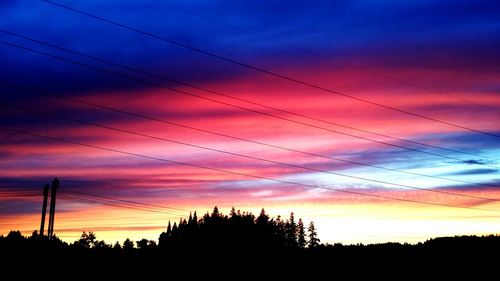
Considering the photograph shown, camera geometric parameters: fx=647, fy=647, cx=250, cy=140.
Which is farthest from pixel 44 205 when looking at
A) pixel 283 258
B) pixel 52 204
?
pixel 283 258

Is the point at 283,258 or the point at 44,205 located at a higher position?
the point at 44,205

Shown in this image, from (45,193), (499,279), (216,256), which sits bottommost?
(499,279)

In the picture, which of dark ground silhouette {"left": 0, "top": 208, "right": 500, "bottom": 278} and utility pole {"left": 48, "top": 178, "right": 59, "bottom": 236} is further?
utility pole {"left": 48, "top": 178, "right": 59, "bottom": 236}

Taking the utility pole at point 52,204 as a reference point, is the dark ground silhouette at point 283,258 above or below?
below

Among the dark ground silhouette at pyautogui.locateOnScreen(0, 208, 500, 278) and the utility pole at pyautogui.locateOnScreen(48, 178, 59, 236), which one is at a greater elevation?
the utility pole at pyautogui.locateOnScreen(48, 178, 59, 236)

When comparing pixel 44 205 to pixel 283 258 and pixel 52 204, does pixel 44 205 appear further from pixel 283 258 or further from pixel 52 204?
pixel 283 258

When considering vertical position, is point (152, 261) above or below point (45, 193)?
below

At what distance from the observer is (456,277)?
44.1m

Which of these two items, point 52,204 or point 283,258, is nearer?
point 283,258

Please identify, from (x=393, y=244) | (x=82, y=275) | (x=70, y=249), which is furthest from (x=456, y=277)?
(x=70, y=249)

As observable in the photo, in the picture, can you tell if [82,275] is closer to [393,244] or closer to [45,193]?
[45,193]

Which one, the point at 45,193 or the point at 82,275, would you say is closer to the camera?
the point at 82,275

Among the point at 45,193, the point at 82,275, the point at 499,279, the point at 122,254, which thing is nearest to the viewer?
the point at 499,279

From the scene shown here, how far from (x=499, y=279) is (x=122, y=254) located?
27.4 m
